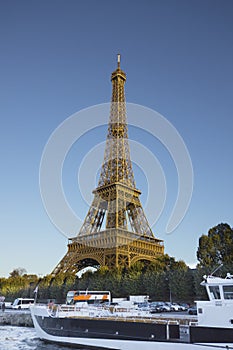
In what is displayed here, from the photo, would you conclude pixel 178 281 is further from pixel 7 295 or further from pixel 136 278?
pixel 7 295

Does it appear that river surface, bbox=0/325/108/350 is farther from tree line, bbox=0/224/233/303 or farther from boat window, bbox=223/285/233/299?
tree line, bbox=0/224/233/303

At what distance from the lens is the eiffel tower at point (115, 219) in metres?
62.8

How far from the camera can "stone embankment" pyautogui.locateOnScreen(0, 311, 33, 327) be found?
132 feet

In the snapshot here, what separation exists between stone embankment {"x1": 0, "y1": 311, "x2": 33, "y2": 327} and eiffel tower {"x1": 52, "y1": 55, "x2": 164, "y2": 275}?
20.4 metres

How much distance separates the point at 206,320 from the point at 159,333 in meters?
3.18

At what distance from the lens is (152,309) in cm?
3634

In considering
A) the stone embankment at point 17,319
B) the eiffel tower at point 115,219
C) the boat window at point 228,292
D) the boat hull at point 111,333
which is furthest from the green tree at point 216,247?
the boat window at point 228,292

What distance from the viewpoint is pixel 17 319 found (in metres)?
41.7

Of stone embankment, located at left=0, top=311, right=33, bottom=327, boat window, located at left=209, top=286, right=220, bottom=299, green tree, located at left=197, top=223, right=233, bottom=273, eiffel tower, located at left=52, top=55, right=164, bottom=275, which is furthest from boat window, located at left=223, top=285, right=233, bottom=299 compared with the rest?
eiffel tower, located at left=52, top=55, right=164, bottom=275

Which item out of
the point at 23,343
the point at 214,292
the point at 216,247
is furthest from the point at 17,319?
the point at 214,292

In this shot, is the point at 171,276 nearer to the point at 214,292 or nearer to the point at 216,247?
the point at 216,247

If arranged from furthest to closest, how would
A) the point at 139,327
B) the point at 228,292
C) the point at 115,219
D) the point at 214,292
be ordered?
the point at 115,219 < the point at 139,327 < the point at 214,292 < the point at 228,292

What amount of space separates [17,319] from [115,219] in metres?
30.1

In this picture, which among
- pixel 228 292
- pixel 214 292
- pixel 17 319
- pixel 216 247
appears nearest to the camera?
pixel 228 292
